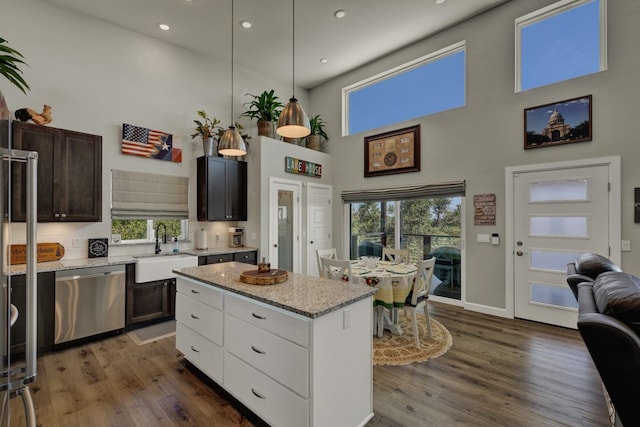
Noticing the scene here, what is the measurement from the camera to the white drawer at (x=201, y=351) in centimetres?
236

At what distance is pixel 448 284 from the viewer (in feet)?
16.1

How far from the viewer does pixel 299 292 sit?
206 cm

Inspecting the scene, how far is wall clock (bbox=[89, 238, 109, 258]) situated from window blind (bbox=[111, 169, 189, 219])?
388 mm

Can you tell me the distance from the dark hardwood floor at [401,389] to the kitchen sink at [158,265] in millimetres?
852

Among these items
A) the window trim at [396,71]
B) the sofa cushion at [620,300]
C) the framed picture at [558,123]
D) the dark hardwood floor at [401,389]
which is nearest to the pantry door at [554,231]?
the framed picture at [558,123]

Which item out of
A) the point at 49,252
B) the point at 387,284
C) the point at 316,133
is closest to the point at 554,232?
the point at 387,284

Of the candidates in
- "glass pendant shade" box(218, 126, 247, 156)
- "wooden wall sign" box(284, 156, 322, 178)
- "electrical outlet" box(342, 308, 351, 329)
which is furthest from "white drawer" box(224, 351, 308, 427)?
"wooden wall sign" box(284, 156, 322, 178)

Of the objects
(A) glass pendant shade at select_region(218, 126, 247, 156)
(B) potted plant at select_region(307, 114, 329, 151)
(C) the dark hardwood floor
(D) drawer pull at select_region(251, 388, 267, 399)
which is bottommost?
(C) the dark hardwood floor

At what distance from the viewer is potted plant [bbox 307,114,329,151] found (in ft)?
20.5

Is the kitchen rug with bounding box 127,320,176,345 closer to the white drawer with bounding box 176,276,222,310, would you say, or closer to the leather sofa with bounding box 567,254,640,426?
the white drawer with bounding box 176,276,222,310

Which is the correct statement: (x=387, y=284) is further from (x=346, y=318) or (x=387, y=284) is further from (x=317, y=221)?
(x=317, y=221)

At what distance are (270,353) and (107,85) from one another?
4562 millimetres

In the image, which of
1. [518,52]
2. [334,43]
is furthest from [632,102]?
[334,43]

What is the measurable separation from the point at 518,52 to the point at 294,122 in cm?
375
